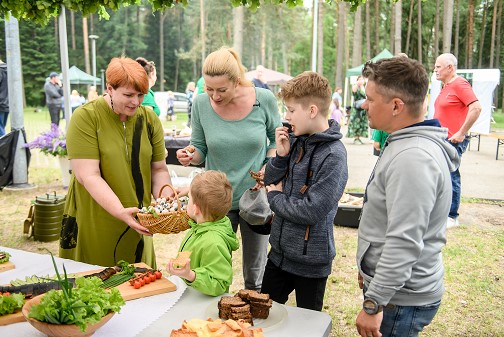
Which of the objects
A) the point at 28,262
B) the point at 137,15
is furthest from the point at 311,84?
the point at 137,15

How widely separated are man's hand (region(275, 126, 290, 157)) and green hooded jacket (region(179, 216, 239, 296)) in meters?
0.42

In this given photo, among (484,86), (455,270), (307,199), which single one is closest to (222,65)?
(307,199)

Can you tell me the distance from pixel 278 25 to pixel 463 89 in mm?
34855

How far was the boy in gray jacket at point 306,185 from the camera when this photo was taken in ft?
6.85

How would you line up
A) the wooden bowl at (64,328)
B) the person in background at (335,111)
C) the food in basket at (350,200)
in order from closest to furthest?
the wooden bowl at (64,328) → the food in basket at (350,200) → the person in background at (335,111)

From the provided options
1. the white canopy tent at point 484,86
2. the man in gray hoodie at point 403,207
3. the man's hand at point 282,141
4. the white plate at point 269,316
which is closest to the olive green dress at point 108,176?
the man's hand at point 282,141

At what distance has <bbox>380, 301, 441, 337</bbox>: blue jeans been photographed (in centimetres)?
170

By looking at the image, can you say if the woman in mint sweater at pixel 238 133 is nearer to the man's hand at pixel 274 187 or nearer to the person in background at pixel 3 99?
the man's hand at pixel 274 187

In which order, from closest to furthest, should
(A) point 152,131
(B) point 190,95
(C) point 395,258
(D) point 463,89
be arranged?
1. (C) point 395,258
2. (A) point 152,131
3. (D) point 463,89
4. (B) point 190,95

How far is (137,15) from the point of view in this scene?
48.0m

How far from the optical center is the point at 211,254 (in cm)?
193

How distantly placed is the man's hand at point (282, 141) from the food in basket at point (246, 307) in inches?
29.3

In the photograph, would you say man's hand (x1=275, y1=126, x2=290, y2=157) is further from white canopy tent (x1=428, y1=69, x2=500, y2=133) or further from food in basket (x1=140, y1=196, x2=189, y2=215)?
white canopy tent (x1=428, y1=69, x2=500, y2=133)

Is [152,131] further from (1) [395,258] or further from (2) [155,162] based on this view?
(1) [395,258]
